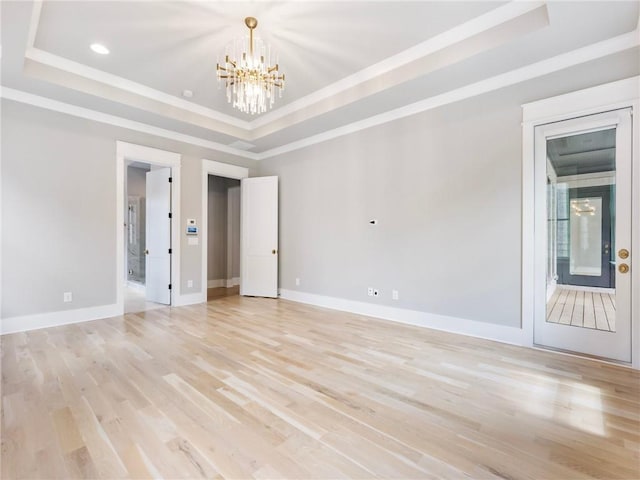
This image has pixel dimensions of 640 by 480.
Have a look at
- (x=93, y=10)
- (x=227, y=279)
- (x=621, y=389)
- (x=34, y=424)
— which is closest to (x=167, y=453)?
(x=34, y=424)

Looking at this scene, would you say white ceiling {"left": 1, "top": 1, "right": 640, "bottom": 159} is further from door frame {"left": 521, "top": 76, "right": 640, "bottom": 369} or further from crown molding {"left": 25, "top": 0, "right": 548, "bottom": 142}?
door frame {"left": 521, "top": 76, "right": 640, "bottom": 369}

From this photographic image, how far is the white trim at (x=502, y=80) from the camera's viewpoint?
2812mm

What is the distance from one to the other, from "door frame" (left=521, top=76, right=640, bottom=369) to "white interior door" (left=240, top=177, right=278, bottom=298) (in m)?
4.14

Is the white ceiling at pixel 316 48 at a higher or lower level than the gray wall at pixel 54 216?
higher

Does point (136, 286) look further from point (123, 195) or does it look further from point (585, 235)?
point (585, 235)

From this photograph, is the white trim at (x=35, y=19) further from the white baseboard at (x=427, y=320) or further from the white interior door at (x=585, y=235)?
the white interior door at (x=585, y=235)

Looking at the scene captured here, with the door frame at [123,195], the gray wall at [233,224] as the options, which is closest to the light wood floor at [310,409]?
the door frame at [123,195]

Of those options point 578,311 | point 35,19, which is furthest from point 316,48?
point 578,311

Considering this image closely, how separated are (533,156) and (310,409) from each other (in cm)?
338

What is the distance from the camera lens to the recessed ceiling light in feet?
10.9

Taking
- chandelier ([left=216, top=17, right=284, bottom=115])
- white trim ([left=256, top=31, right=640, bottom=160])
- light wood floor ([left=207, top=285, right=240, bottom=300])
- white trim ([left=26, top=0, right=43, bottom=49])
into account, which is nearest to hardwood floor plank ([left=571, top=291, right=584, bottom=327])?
white trim ([left=256, top=31, right=640, bottom=160])

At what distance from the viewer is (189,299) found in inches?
213

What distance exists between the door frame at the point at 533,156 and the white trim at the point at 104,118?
16.3 feet

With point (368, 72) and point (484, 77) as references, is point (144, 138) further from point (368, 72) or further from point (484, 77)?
point (484, 77)
